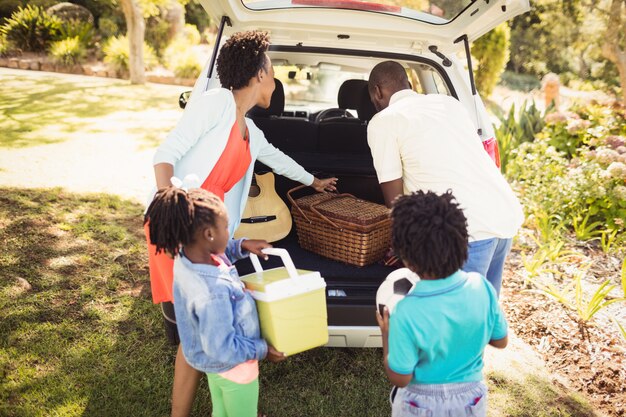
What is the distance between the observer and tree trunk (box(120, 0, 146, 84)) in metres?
10.9

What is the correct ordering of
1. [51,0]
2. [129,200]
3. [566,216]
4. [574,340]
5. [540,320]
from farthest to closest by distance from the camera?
[51,0] → [129,200] → [566,216] → [540,320] → [574,340]

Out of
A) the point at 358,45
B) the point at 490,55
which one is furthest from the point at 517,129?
the point at 490,55

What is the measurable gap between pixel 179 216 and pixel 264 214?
56.3 inches

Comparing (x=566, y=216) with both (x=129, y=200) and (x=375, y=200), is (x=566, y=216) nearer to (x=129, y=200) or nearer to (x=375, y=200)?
(x=375, y=200)

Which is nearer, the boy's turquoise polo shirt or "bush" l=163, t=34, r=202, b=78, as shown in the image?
the boy's turquoise polo shirt

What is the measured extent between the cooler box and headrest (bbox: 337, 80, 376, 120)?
7.63 ft

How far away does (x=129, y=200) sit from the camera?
202 inches

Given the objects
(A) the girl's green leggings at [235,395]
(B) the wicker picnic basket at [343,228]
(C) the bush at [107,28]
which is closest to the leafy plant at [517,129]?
(B) the wicker picnic basket at [343,228]

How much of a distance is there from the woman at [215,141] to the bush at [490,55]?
1111 centimetres

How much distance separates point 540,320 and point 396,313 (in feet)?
7.20

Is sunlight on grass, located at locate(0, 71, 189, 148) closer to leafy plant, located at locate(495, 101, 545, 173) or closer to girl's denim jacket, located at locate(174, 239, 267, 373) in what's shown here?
leafy plant, located at locate(495, 101, 545, 173)

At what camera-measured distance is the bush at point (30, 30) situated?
13.0 meters

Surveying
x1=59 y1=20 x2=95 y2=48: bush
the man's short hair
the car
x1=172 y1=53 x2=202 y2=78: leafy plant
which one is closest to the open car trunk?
the car

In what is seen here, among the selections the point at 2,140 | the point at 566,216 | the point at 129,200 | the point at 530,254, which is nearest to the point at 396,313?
the point at 530,254
